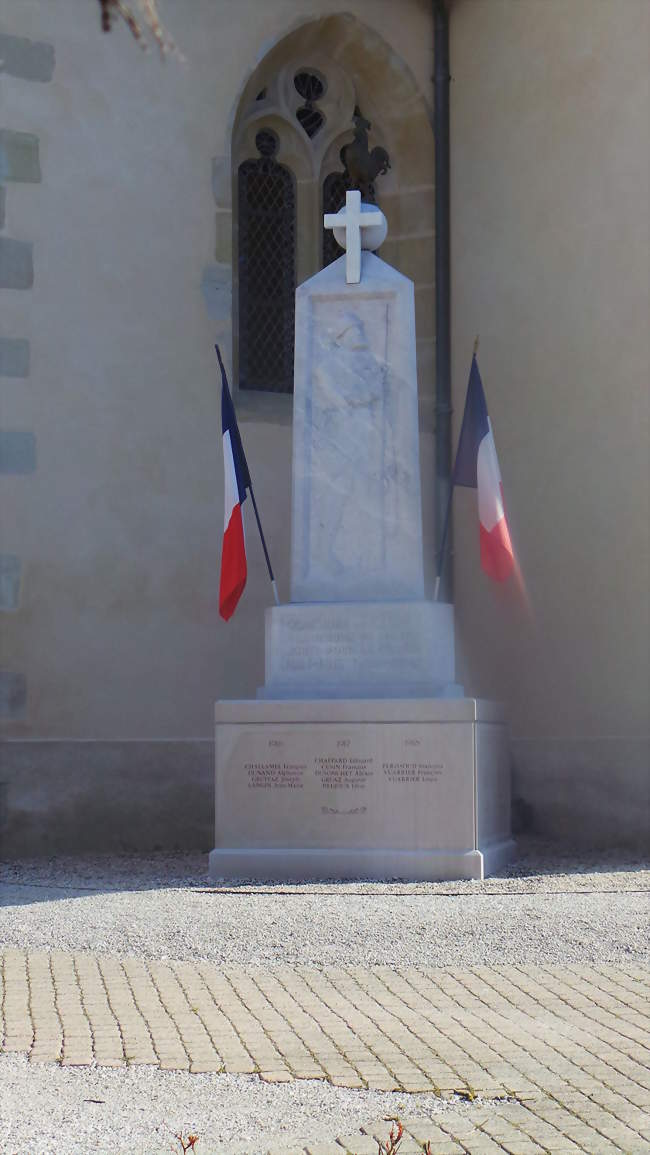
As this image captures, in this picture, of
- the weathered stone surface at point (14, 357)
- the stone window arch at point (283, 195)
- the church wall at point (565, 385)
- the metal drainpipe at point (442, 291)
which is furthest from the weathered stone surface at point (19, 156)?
the church wall at point (565, 385)

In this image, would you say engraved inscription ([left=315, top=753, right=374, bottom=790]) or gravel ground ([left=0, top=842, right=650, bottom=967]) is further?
engraved inscription ([left=315, top=753, right=374, bottom=790])

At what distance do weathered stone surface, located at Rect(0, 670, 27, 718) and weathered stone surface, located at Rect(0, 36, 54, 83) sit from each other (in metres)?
3.98

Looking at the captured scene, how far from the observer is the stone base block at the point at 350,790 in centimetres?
783

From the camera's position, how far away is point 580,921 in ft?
20.6

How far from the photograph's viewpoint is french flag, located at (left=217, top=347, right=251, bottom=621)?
897 centimetres

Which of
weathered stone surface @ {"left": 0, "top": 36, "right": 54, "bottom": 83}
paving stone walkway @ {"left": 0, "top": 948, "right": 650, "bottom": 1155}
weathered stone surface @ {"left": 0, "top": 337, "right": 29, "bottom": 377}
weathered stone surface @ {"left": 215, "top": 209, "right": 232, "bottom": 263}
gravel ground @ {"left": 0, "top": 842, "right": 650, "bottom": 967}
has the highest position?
weathered stone surface @ {"left": 0, "top": 36, "right": 54, "bottom": 83}

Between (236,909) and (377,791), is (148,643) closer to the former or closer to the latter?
(377,791)

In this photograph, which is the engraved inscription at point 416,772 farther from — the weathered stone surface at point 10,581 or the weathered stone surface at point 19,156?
the weathered stone surface at point 19,156

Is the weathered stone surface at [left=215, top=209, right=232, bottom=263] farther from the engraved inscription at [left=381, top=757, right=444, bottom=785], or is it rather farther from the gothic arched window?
the engraved inscription at [left=381, top=757, right=444, bottom=785]

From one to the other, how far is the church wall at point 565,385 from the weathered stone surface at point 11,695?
3.22 meters

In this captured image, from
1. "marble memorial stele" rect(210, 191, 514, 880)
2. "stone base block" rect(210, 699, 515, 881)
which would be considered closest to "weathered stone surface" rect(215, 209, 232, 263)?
"marble memorial stele" rect(210, 191, 514, 880)

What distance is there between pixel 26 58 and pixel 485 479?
4320mm

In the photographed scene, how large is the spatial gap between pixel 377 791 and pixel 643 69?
5356 mm

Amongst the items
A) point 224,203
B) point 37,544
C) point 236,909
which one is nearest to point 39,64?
point 224,203
